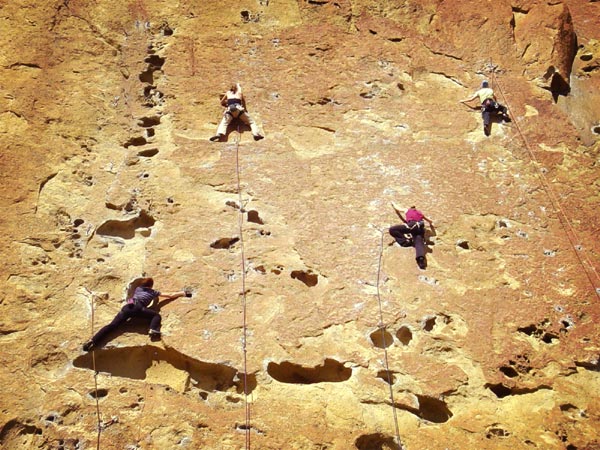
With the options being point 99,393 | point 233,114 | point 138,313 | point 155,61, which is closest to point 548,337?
point 138,313

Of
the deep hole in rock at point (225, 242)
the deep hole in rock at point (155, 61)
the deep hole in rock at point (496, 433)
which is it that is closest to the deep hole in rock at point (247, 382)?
the deep hole in rock at point (225, 242)

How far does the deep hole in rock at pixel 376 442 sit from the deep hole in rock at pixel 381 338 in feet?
3.32

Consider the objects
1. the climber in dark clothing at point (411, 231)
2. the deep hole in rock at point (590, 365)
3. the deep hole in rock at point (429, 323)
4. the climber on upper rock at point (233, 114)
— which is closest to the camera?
the deep hole in rock at point (590, 365)

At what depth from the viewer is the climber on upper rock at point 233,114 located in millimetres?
8844

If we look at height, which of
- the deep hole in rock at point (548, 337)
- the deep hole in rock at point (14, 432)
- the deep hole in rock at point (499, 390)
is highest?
the deep hole in rock at point (548, 337)

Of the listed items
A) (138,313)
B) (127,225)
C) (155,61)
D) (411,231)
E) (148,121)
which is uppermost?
(155,61)

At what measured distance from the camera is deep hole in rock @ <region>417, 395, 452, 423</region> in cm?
639

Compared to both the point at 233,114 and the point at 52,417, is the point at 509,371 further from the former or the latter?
the point at 233,114

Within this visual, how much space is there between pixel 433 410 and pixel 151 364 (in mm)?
3192

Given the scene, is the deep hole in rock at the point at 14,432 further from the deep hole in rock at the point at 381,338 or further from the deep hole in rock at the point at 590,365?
the deep hole in rock at the point at 590,365

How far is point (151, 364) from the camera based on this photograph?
265 inches

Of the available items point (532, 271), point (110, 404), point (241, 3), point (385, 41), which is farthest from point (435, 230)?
point (241, 3)

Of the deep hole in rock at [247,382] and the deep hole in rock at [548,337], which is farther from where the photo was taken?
the deep hole in rock at [548,337]

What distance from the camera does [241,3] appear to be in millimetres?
10359
